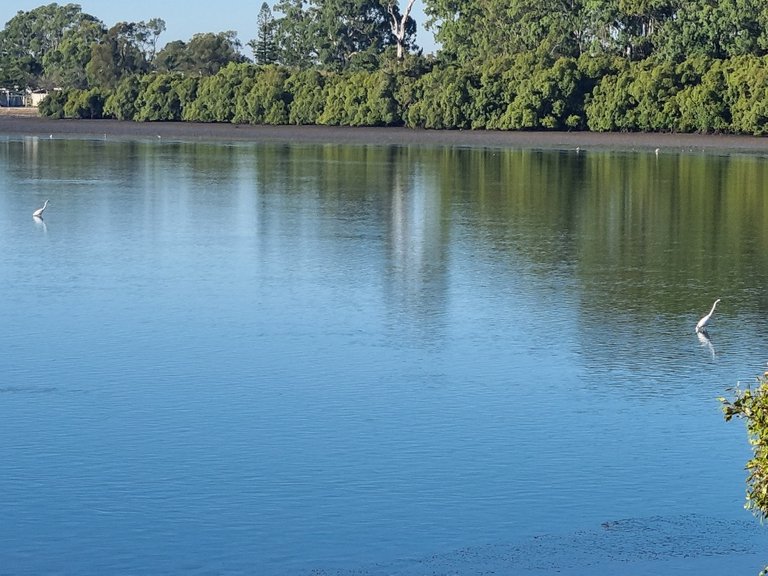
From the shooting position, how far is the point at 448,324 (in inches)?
833

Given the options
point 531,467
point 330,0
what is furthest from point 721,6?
point 531,467

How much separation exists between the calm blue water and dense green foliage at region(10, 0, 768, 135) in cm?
4283

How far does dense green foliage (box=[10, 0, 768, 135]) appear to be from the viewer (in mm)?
77875

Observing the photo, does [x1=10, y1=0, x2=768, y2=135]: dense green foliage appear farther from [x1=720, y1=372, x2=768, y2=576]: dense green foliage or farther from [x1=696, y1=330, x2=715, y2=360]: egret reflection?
[x1=720, y1=372, x2=768, y2=576]: dense green foliage

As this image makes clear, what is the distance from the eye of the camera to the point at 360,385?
17.2m

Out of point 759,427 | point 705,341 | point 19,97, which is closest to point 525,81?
point 705,341

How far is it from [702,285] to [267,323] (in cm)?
767

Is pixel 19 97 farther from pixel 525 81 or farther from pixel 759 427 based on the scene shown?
pixel 759 427

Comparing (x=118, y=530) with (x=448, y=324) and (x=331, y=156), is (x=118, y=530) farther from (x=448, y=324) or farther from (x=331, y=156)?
(x=331, y=156)

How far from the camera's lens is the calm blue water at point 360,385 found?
40.2ft

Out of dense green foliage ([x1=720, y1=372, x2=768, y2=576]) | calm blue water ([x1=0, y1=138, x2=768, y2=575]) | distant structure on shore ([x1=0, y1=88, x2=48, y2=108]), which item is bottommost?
calm blue water ([x1=0, y1=138, x2=768, y2=575])

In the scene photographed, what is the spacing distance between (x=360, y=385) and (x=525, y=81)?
220 feet

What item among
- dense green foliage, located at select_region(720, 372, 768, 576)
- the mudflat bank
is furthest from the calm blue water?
the mudflat bank

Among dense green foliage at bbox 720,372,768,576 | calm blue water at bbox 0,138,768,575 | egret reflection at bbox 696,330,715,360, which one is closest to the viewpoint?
dense green foliage at bbox 720,372,768,576
